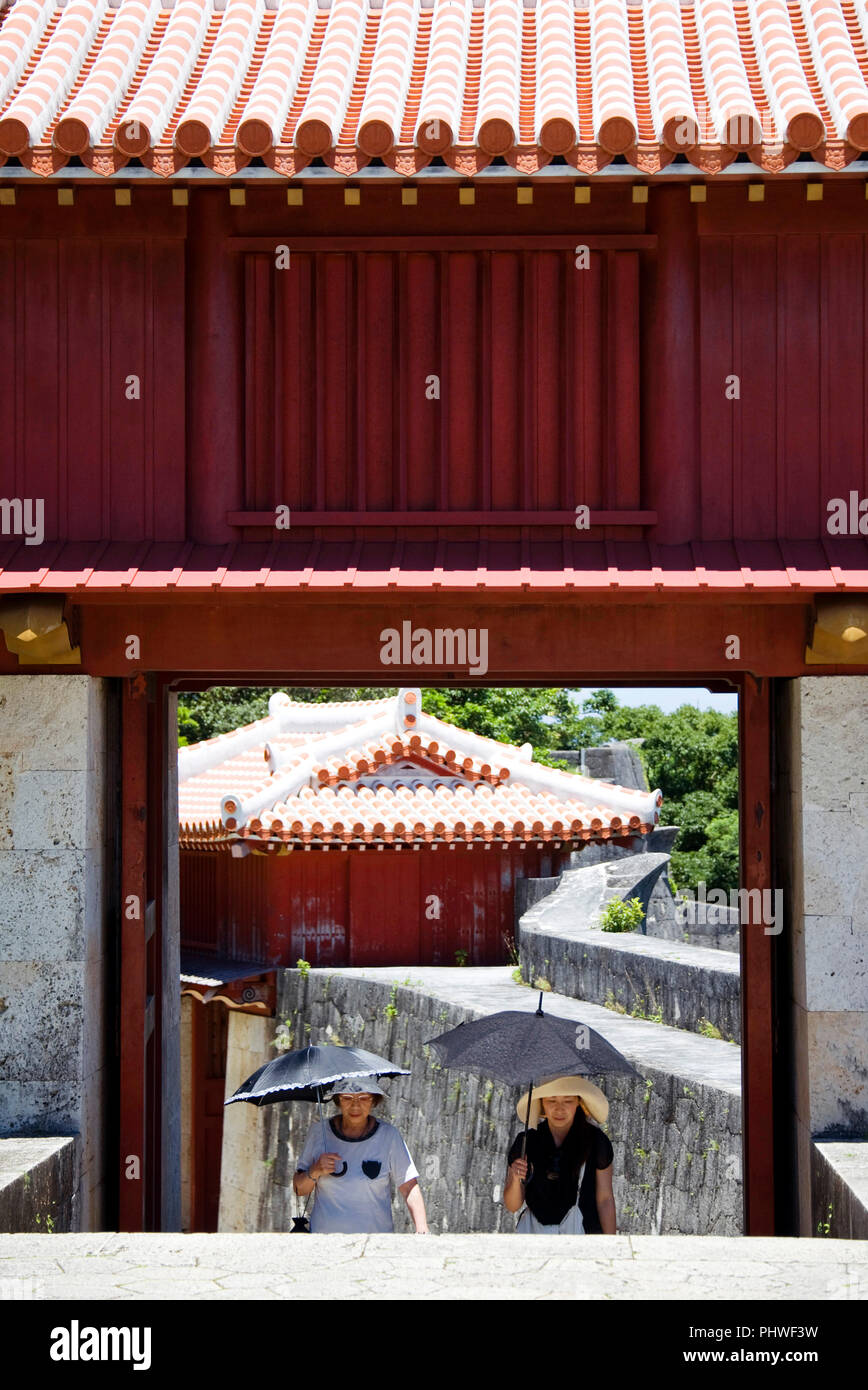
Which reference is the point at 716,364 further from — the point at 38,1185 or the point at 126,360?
the point at 38,1185

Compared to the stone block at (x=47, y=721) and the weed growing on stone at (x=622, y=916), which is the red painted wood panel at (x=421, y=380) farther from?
the weed growing on stone at (x=622, y=916)

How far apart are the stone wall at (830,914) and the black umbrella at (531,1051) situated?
3.12 ft

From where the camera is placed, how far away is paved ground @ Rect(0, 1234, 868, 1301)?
4406 millimetres

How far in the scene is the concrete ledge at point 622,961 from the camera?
42.7ft

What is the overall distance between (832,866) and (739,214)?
3060 millimetres

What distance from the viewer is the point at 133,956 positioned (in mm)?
7094

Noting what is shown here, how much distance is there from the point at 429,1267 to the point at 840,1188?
80.6 inches

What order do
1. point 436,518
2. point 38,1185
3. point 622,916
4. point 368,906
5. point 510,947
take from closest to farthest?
point 38,1185 < point 436,518 < point 622,916 < point 368,906 < point 510,947

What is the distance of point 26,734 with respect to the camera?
267 inches

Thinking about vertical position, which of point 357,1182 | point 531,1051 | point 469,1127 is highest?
point 531,1051

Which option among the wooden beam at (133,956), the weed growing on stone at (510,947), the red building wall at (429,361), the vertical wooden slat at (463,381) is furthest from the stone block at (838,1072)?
the weed growing on stone at (510,947)

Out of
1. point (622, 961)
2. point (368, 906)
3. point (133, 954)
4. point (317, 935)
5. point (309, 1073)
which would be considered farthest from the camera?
point (368, 906)

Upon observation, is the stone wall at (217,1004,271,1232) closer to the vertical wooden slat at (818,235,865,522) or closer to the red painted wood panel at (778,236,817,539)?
the red painted wood panel at (778,236,817,539)

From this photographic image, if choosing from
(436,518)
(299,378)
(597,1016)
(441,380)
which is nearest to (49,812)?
(436,518)
